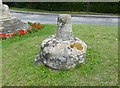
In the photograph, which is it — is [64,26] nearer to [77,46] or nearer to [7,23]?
[77,46]

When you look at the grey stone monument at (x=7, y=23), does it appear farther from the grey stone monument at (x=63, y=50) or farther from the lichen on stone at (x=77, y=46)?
the lichen on stone at (x=77, y=46)

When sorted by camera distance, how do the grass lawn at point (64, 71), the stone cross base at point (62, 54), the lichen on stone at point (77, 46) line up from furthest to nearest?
1. the lichen on stone at point (77, 46)
2. the stone cross base at point (62, 54)
3. the grass lawn at point (64, 71)

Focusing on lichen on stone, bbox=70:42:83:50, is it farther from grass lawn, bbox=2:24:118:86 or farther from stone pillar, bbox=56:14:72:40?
grass lawn, bbox=2:24:118:86

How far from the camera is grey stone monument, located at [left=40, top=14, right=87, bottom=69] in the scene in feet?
21.0

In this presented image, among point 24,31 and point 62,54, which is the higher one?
point 62,54

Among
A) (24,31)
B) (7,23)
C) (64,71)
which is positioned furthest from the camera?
(7,23)

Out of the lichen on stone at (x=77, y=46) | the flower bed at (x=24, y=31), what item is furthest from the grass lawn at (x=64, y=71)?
the flower bed at (x=24, y=31)

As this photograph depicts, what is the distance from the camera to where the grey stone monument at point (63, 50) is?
6.41 metres

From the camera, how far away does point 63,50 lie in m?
6.47

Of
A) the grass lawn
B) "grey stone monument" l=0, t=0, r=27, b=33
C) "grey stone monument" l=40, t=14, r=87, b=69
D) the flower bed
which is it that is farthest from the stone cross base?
"grey stone monument" l=0, t=0, r=27, b=33

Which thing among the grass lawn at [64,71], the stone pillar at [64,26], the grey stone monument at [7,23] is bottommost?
the grass lawn at [64,71]

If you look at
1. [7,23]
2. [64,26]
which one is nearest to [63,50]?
[64,26]

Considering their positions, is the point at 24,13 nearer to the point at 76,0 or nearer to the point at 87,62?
the point at 76,0

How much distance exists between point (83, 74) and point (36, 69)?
1.30m
